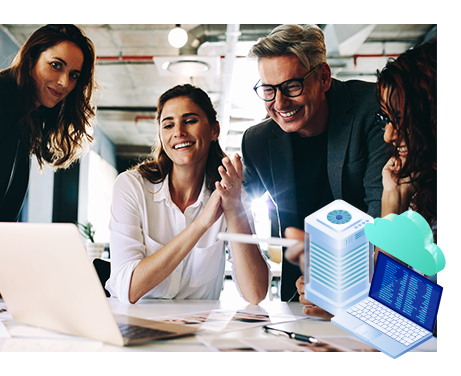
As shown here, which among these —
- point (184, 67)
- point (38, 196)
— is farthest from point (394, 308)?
point (38, 196)

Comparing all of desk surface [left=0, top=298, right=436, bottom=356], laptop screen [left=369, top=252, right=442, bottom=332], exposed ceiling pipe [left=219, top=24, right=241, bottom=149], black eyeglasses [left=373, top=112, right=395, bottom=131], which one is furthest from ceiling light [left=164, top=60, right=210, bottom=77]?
laptop screen [left=369, top=252, right=442, bottom=332]

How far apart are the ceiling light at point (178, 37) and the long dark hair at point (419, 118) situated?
43.9 inches

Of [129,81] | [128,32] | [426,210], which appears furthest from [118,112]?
[426,210]

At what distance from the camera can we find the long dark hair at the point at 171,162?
2.04 metres

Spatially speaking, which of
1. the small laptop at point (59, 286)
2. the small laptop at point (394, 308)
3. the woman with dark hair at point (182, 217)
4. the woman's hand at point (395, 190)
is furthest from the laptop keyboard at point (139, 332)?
the woman's hand at point (395, 190)

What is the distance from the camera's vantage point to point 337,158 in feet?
6.54

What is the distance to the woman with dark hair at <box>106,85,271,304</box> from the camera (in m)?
1.83

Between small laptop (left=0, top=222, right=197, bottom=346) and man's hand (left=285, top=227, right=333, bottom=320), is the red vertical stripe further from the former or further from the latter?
small laptop (left=0, top=222, right=197, bottom=346)

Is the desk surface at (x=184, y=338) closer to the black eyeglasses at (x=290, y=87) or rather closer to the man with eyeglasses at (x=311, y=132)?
the man with eyeglasses at (x=311, y=132)

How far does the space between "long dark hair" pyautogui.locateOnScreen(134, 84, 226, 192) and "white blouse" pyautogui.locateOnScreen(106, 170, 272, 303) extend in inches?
1.5

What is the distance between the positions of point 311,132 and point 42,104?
4.77 feet
